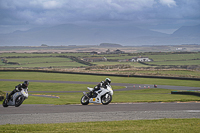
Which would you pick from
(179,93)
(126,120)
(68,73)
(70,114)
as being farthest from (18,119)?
(68,73)

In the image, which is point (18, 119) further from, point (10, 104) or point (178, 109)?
point (178, 109)

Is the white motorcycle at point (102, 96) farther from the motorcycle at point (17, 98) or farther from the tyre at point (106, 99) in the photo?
the motorcycle at point (17, 98)

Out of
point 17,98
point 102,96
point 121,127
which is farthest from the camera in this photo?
point 102,96

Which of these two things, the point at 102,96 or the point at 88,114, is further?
the point at 102,96

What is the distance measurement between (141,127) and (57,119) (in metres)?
5.60

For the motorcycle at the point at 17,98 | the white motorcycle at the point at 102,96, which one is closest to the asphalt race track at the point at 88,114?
the motorcycle at the point at 17,98

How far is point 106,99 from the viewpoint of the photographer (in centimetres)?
2322

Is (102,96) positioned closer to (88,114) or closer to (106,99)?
(106,99)

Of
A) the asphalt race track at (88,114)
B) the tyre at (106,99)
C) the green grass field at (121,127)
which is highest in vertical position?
the tyre at (106,99)

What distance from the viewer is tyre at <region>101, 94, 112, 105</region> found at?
22981 mm

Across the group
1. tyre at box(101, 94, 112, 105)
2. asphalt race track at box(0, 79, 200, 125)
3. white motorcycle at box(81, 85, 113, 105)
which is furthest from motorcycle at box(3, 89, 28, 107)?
tyre at box(101, 94, 112, 105)

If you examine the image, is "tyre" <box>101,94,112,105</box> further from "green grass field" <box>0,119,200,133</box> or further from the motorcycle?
"green grass field" <box>0,119,200,133</box>

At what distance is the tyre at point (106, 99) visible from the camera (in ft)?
75.4

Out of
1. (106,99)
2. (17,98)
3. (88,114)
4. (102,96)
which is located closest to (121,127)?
(88,114)
